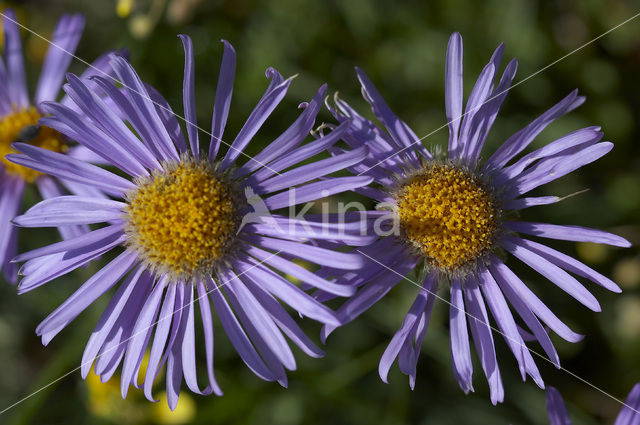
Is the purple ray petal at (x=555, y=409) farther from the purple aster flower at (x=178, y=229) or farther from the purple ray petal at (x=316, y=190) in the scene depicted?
the purple ray petal at (x=316, y=190)

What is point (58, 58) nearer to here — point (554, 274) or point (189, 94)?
point (189, 94)

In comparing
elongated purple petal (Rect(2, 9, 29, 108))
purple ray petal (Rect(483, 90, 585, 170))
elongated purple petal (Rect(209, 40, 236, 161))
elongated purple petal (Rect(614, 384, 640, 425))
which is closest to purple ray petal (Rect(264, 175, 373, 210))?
elongated purple petal (Rect(209, 40, 236, 161))

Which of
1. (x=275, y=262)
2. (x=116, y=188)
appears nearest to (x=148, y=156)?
(x=116, y=188)

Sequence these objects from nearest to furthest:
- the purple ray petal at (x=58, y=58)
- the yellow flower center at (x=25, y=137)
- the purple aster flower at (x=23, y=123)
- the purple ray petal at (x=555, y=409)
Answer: the purple ray petal at (x=555, y=409)
the yellow flower center at (x=25, y=137)
the purple aster flower at (x=23, y=123)
the purple ray petal at (x=58, y=58)

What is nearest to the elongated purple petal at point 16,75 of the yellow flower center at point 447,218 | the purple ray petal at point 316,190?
the purple ray petal at point 316,190

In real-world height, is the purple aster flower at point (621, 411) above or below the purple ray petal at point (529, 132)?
below

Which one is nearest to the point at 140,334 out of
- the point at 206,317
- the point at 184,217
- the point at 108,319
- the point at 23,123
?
the point at 108,319
